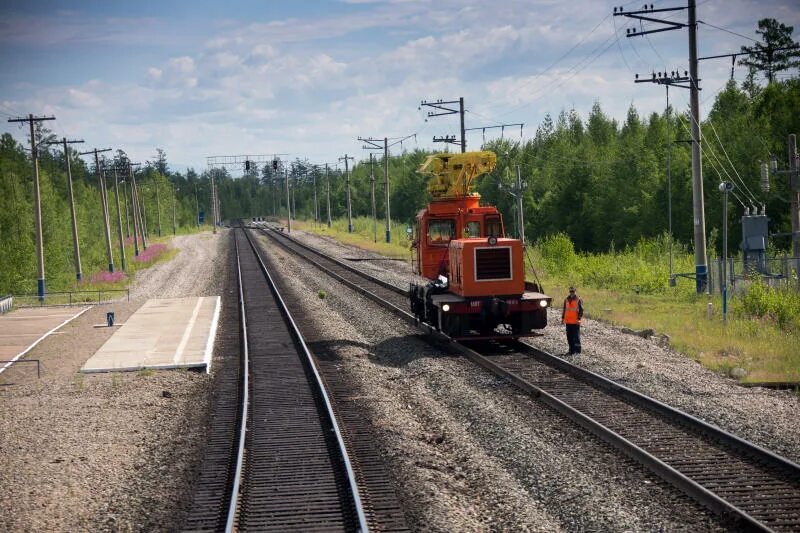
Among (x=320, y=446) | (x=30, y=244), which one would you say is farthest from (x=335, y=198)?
(x=320, y=446)

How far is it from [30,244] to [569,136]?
74.5 metres

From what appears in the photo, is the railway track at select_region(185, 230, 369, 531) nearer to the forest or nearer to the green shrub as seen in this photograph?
the green shrub

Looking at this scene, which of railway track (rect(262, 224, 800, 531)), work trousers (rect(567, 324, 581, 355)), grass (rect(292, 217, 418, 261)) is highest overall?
grass (rect(292, 217, 418, 261))

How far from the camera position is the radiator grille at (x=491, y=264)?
66.3ft

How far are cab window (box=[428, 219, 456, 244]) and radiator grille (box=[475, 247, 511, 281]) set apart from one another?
302cm

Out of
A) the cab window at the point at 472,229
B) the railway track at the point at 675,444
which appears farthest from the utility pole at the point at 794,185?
the railway track at the point at 675,444

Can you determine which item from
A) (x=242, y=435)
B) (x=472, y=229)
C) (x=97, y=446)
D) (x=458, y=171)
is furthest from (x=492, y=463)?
(x=458, y=171)

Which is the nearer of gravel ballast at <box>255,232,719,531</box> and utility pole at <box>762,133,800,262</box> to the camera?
gravel ballast at <box>255,232,719,531</box>

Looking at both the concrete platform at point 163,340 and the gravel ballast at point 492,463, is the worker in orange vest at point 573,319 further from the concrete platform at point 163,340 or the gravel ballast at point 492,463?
the concrete platform at point 163,340

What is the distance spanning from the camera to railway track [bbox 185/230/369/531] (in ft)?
31.1

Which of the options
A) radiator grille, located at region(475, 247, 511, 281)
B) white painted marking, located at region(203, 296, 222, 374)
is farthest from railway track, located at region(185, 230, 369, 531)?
radiator grille, located at region(475, 247, 511, 281)

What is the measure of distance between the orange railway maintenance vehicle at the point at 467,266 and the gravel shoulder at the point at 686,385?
3.71 ft

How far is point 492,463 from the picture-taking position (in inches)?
443

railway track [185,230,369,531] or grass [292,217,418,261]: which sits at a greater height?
grass [292,217,418,261]
